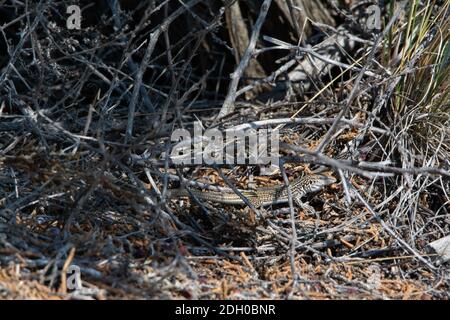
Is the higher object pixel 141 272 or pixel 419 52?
pixel 419 52

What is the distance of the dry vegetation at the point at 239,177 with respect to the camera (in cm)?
318

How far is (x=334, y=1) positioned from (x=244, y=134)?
4.88ft

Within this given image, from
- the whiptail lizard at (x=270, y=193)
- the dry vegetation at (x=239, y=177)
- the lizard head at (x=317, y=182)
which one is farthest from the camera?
the lizard head at (x=317, y=182)

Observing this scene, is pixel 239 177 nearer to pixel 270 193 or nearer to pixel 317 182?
pixel 270 193

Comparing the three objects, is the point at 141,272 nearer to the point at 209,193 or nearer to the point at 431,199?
the point at 209,193

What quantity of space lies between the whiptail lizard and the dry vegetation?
0.20ft

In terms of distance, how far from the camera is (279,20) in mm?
4879

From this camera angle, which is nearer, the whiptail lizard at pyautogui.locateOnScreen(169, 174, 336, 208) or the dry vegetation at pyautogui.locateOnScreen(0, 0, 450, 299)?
the dry vegetation at pyautogui.locateOnScreen(0, 0, 450, 299)

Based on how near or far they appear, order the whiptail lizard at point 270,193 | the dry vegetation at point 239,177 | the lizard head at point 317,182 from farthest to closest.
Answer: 1. the lizard head at point 317,182
2. the whiptail lizard at point 270,193
3. the dry vegetation at point 239,177

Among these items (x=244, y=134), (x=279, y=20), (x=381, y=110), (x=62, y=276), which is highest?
(x=279, y=20)

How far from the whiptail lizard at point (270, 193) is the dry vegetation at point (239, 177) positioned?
0.06 m

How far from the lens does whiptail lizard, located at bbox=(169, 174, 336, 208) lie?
3.82m

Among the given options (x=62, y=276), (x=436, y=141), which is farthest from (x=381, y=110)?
(x=62, y=276)

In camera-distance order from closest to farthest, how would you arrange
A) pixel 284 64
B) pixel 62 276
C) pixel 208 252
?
pixel 62 276 → pixel 208 252 → pixel 284 64
